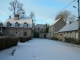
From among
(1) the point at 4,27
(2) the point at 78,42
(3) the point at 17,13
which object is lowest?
(2) the point at 78,42

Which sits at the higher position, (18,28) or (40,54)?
(18,28)

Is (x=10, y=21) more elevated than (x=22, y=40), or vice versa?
(x=10, y=21)

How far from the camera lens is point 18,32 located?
189 ft

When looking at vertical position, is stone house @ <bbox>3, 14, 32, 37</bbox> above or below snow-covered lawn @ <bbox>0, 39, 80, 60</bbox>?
above

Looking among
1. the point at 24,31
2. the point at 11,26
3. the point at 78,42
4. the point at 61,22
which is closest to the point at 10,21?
the point at 11,26

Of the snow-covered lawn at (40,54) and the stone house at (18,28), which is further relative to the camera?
the stone house at (18,28)

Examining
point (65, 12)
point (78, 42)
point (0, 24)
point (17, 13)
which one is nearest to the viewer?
point (78, 42)

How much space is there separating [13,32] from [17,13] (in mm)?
7789

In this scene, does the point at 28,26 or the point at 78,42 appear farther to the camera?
the point at 28,26

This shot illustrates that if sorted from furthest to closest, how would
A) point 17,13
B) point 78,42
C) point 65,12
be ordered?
point 65,12 → point 17,13 → point 78,42

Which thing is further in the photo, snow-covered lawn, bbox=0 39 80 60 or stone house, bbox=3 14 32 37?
stone house, bbox=3 14 32 37

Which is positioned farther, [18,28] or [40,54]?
[18,28]

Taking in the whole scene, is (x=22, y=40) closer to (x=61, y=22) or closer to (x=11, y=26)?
(x=11, y=26)

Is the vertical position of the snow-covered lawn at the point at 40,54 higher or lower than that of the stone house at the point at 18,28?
lower
